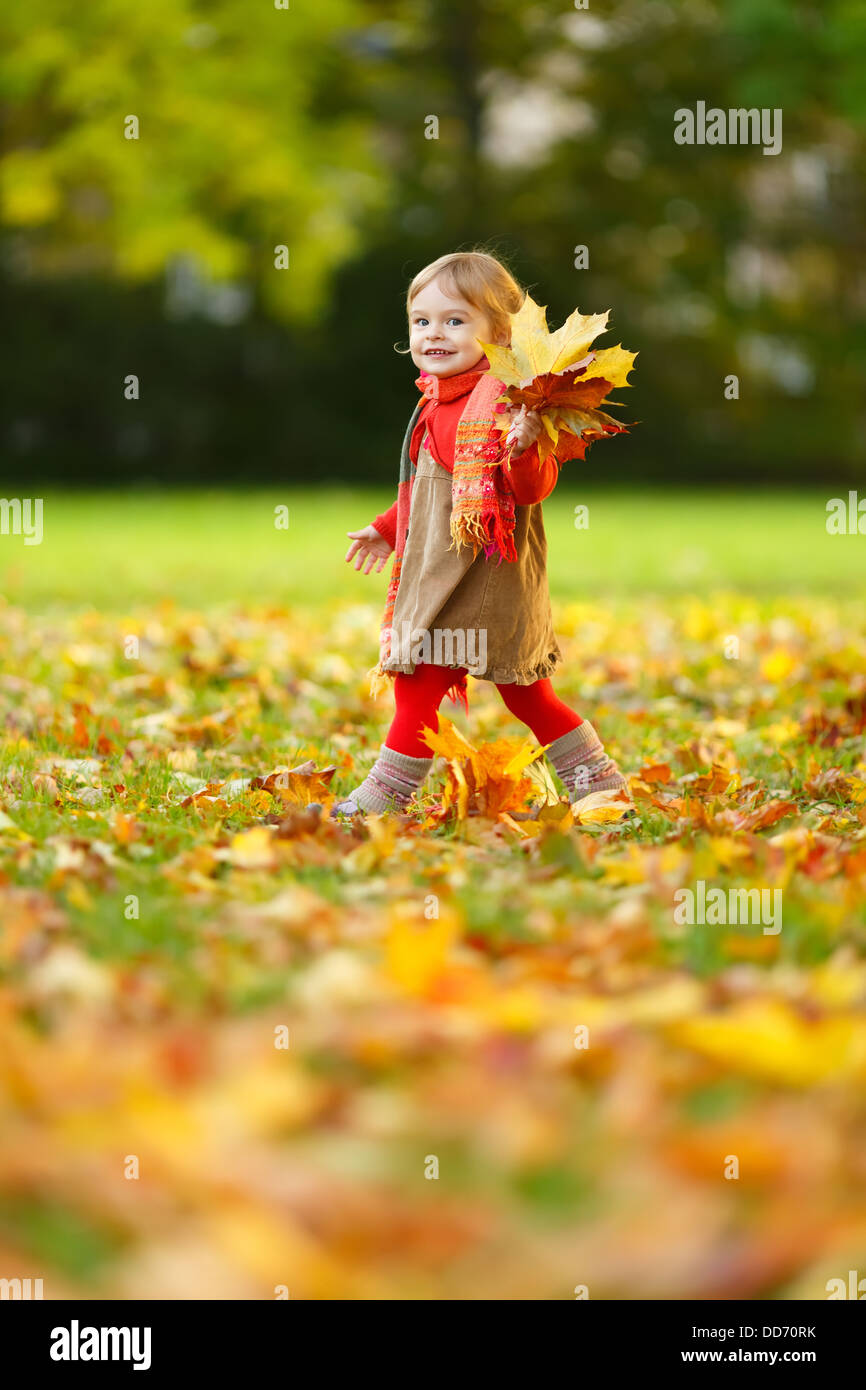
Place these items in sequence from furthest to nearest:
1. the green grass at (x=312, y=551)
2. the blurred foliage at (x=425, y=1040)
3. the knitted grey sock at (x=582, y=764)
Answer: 1. the green grass at (x=312, y=551)
2. the knitted grey sock at (x=582, y=764)
3. the blurred foliage at (x=425, y=1040)

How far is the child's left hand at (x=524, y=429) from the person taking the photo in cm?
330

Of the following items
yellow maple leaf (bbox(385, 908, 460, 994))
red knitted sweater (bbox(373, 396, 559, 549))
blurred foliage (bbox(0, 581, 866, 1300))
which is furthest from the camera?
red knitted sweater (bbox(373, 396, 559, 549))

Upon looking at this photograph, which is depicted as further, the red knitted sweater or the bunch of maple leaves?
the red knitted sweater

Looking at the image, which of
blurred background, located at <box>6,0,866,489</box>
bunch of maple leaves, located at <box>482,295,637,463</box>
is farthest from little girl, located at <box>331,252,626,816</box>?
blurred background, located at <box>6,0,866,489</box>

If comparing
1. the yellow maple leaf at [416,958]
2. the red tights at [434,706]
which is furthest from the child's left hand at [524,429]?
the yellow maple leaf at [416,958]

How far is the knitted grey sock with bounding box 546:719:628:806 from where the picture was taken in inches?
148

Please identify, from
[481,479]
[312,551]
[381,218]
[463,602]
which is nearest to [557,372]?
[481,479]

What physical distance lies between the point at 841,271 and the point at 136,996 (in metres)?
27.4

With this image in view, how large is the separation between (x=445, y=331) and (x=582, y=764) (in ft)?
3.67

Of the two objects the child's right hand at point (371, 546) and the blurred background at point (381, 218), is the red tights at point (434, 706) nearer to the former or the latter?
the child's right hand at point (371, 546)

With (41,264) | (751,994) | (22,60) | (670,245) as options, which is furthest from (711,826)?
(670,245)

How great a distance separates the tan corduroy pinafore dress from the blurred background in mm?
17943

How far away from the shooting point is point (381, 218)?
2409 cm

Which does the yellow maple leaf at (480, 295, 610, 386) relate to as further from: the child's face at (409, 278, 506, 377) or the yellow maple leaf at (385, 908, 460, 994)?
the yellow maple leaf at (385, 908, 460, 994)
